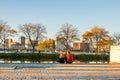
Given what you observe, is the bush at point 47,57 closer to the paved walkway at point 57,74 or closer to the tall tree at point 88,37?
the paved walkway at point 57,74

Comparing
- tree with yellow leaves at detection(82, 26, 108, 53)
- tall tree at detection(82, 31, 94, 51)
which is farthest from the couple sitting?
tall tree at detection(82, 31, 94, 51)

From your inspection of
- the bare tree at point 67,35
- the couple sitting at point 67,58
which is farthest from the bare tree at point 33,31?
the couple sitting at point 67,58

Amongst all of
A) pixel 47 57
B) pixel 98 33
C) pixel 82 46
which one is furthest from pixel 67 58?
pixel 82 46

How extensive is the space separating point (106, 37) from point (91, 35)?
393 cm

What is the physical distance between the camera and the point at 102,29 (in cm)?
7856

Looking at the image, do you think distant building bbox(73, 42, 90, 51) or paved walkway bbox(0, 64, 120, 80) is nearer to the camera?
paved walkway bbox(0, 64, 120, 80)

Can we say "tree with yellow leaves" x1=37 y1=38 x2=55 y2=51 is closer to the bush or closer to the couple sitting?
the bush

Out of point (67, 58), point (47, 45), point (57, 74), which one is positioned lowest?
point (57, 74)

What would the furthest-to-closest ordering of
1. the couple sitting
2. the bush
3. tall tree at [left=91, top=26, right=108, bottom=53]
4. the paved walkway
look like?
tall tree at [left=91, top=26, right=108, bottom=53] → the bush → the couple sitting → the paved walkway

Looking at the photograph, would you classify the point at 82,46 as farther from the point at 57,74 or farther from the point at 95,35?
the point at 57,74

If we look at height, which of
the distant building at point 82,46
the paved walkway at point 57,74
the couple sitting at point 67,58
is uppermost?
the distant building at point 82,46

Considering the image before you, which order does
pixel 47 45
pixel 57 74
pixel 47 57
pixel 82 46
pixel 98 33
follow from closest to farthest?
1. pixel 57 74
2. pixel 47 57
3. pixel 98 33
4. pixel 47 45
5. pixel 82 46

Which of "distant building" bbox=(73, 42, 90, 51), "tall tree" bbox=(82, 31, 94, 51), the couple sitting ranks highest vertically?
"tall tree" bbox=(82, 31, 94, 51)

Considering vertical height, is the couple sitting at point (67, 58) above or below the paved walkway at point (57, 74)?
above
